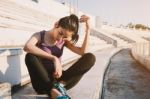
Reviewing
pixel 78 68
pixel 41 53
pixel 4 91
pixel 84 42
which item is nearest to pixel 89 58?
pixel 78 68

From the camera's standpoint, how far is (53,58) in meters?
3.54

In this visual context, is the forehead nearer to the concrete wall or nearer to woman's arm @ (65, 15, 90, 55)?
woman's arm @ (65, 15, 90, 55)

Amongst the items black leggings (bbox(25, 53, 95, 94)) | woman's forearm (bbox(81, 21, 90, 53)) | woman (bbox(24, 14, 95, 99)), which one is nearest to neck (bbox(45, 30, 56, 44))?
woman (bbox(24, 14, 95, 99))

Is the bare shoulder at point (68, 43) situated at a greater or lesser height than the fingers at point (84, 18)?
lesser

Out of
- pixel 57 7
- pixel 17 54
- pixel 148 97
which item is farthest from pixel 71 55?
pixel 57 7

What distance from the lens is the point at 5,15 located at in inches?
417

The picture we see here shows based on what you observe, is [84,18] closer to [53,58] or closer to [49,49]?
[49,49]

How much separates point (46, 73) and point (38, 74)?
0.09m

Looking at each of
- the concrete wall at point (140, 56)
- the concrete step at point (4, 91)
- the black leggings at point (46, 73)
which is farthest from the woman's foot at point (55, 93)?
the concrete wall at point (140, 56)

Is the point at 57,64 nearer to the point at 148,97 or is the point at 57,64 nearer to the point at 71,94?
the point at 71,94

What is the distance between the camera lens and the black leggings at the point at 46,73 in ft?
11.4

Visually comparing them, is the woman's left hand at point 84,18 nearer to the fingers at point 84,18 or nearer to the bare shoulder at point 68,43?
the fingers at point 84,18

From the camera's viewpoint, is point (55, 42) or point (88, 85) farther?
point (88, 85)

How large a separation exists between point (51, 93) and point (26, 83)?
1.59 metres
